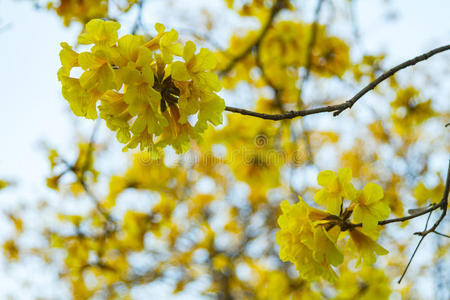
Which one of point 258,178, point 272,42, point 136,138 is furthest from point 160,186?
point 136,138

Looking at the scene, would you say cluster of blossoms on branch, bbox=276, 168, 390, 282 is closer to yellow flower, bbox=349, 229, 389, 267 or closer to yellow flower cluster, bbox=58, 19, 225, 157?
yellow flower, bbox=349, 229, 389, 267

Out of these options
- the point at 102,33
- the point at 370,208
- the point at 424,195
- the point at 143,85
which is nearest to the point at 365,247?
the point at 370,208

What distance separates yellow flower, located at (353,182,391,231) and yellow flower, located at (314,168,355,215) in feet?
0.15

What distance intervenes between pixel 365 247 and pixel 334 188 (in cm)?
26

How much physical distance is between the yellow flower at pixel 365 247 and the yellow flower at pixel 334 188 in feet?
0.47

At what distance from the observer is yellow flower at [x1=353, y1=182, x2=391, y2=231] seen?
4.12 ft

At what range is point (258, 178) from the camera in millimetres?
3410

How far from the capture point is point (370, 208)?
1302 millimetres

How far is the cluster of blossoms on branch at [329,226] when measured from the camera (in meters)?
1.26

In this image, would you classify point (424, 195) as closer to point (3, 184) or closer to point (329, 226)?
point (329, 226)

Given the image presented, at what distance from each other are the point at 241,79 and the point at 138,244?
1914 mm

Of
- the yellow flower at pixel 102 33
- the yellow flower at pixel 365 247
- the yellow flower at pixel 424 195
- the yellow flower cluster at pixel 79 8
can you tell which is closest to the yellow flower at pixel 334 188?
the yellow flower at pixel 365 247

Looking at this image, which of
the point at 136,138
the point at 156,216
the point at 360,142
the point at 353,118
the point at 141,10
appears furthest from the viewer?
the point at 360,142

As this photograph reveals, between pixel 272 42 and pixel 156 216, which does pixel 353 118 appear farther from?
pixel 156 216
